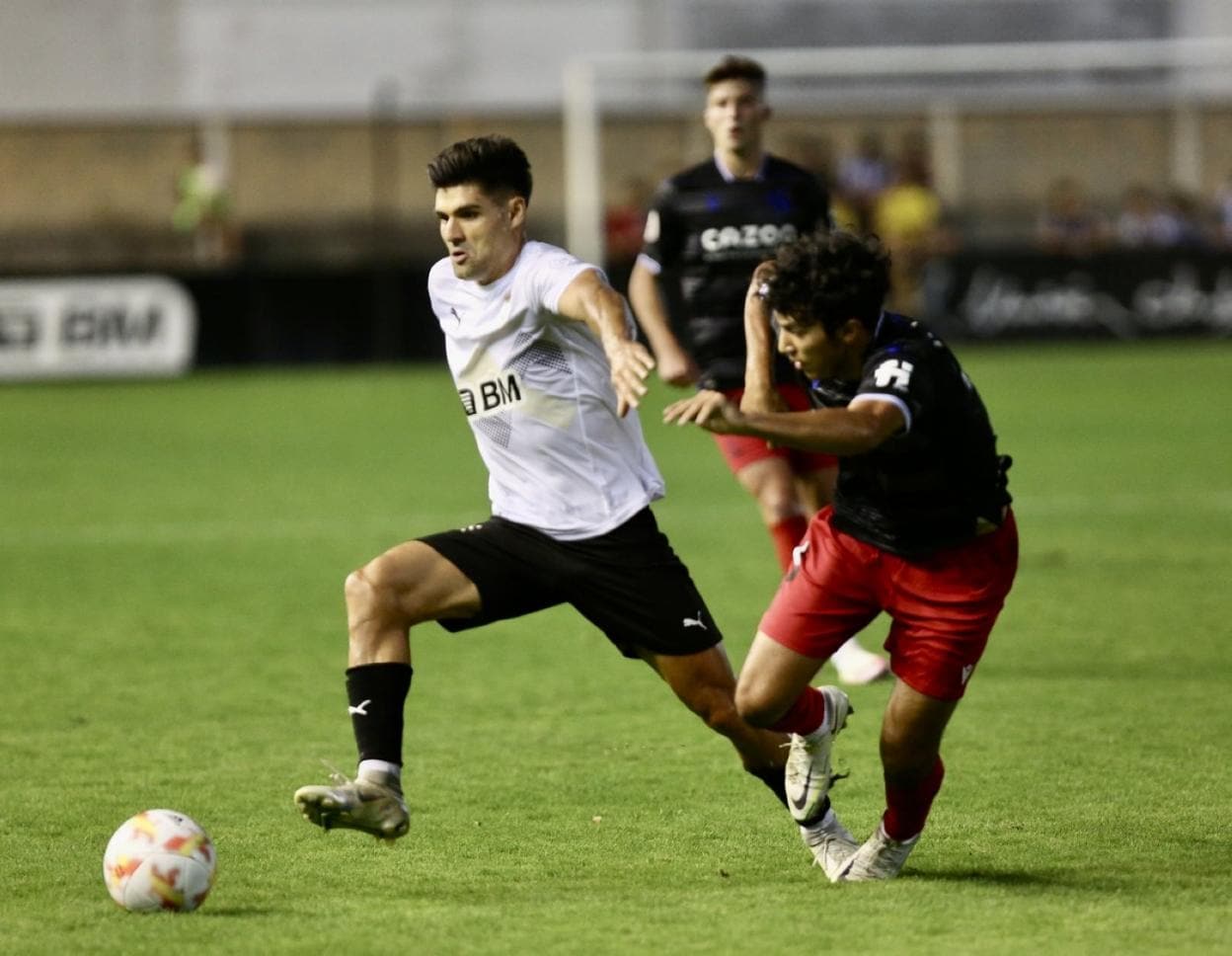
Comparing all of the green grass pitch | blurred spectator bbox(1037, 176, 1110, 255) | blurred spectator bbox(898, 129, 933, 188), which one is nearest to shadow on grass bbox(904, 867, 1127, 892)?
the green grass pitch

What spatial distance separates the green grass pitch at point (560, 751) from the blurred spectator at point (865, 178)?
1174 cm

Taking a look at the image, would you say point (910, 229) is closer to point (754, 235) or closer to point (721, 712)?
point (754, 235)

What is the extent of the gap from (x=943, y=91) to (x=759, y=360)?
24.4 m

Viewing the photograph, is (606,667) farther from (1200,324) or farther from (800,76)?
(800,76)

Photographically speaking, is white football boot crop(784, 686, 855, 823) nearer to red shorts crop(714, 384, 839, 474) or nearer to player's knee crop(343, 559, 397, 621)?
player's knee crop(343, 559, 397, 621)

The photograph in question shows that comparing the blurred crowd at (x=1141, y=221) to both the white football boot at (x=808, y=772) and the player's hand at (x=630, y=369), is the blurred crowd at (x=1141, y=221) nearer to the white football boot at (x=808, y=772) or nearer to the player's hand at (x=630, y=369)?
the white football boot at (x=808, y=772)

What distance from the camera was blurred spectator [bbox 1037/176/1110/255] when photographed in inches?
982

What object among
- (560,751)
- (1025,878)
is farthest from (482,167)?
(1025,878)

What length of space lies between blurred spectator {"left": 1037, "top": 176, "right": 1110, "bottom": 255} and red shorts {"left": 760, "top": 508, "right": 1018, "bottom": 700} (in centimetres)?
1932

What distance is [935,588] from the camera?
5.05 metres

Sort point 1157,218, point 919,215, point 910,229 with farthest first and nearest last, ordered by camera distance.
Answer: point 1157,218 → point 919,215 → point 910,229

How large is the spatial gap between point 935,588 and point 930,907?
0.79 m

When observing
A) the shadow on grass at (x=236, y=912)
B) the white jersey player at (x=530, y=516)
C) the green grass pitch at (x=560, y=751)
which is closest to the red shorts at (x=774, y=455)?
the green grass pitch at (x=560, y=751)

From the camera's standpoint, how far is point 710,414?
170 inches
